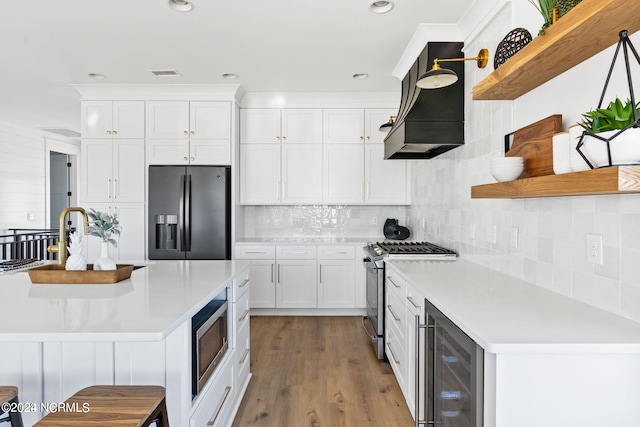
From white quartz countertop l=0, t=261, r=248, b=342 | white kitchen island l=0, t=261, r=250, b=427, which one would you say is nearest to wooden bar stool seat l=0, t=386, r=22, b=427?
white kitchen island l=0, t=261, r=250, b=427

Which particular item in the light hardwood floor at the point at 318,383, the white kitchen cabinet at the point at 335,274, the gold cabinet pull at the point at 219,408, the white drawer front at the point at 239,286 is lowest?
the light hardwood floor at the point at 318,383

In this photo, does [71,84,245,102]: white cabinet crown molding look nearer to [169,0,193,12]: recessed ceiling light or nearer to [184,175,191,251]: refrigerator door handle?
[184,175,191,251]: refrigerator door handle

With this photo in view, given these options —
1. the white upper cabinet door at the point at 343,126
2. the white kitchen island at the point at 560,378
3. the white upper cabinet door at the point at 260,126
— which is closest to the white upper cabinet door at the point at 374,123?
the white upper cabinet door at the point at 343,126

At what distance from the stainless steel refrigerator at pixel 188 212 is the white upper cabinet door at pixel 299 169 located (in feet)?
2.44

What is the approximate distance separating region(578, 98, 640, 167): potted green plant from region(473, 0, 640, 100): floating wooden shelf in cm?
28

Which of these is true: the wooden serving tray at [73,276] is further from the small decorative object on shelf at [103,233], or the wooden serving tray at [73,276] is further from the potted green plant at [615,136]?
the potted green plant at [615,136]

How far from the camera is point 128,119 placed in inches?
171

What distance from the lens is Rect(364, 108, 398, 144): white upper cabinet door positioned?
4656 millimetres

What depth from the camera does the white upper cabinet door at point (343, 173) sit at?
468 cm

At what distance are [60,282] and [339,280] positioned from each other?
2.93m

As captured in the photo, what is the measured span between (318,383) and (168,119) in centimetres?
325

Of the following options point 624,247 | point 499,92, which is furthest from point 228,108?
point 624,247

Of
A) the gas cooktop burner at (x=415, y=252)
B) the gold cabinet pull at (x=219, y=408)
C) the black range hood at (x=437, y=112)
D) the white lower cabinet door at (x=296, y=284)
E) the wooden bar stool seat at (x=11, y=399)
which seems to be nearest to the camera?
the wooden bar stool seat at (x=11, y=399)

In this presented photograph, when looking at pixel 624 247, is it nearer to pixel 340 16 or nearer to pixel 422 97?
pixel 422 97
